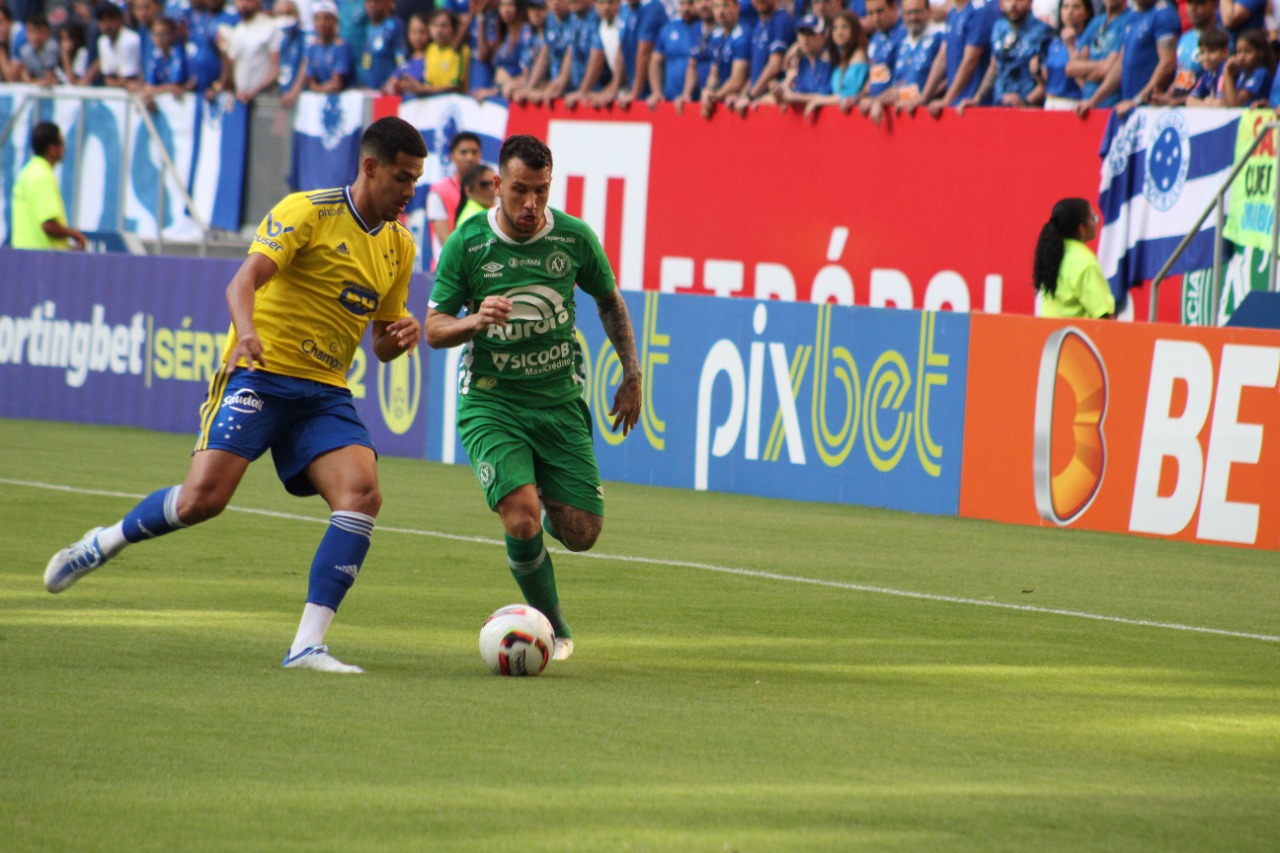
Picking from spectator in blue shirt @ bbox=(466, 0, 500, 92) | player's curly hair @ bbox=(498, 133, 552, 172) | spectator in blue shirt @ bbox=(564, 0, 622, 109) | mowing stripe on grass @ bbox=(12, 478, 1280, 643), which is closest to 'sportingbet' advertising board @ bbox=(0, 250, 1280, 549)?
mowing stripe on grass @ bbox=(12, 478, 1280, 643)

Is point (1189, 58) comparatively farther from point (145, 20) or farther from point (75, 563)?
point (145, 20)

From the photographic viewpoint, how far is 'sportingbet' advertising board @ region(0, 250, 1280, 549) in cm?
1260

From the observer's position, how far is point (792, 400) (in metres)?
14.9

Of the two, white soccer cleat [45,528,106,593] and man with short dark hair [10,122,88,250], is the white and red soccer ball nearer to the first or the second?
white soccer cleat [45,528,106,593]

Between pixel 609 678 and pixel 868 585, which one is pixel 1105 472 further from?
pixel 609 678

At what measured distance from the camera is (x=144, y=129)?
23.2 m

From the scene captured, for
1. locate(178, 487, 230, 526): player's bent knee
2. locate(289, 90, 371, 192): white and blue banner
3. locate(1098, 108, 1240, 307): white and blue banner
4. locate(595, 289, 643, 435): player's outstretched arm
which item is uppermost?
locate(289, 90, 371, 192): white and blue banner

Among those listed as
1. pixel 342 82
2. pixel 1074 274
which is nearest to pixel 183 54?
pixel 342 82

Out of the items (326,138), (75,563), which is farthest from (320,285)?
(326,138)

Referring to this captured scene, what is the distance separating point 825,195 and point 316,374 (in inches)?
453

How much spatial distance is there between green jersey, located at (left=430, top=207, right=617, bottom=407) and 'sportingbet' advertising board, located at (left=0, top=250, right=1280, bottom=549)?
5.93m

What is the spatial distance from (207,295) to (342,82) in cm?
445

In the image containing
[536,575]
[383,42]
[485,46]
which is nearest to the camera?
[536,575]

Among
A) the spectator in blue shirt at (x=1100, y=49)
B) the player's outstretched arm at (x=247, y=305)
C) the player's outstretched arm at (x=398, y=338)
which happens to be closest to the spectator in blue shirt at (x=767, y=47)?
the spectator in blue shirt at (x=1100, y=49)
